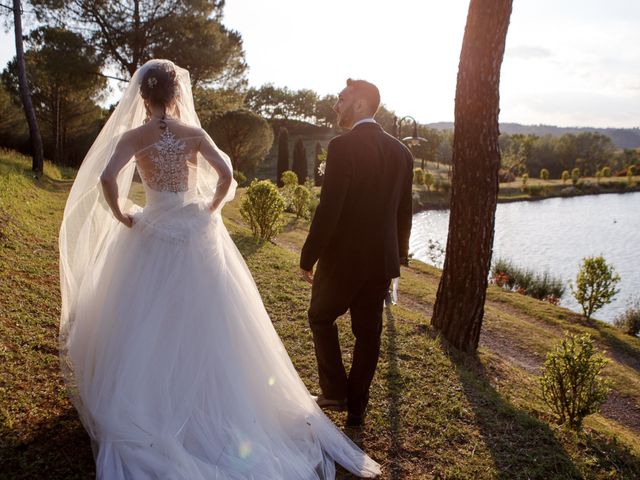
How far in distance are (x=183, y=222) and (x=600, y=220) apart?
26.9 metres

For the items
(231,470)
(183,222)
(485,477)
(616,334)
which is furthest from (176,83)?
(616,334)

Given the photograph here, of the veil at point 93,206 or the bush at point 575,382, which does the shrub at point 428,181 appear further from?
the veil at point 93,206

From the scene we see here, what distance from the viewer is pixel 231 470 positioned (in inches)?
99.9

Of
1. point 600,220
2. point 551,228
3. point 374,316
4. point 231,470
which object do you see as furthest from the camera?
point 600,220

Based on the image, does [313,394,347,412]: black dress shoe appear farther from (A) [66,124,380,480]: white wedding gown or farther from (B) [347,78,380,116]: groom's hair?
(B) [347,78,380,116]: groom's hair

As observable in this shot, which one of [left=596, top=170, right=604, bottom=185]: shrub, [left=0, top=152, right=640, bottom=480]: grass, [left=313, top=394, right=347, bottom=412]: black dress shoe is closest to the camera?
[left=0, top=152, right=640, bottom=480]: grass

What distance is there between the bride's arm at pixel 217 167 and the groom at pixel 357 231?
2.18 ft

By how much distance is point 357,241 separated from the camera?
10.1 ft

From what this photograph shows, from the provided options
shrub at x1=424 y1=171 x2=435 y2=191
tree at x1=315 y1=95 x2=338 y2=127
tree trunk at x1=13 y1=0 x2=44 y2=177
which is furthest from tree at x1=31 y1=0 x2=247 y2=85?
tree at x1=315 y1=95 x2=338 y2=127

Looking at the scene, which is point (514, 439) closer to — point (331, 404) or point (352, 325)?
point (331, 404)

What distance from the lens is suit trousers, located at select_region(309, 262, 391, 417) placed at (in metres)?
3.18

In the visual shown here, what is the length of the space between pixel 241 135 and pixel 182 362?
26.6 metres

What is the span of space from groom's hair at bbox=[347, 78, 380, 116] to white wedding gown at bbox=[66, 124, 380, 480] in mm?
1138

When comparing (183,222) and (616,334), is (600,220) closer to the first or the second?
(616,334)
